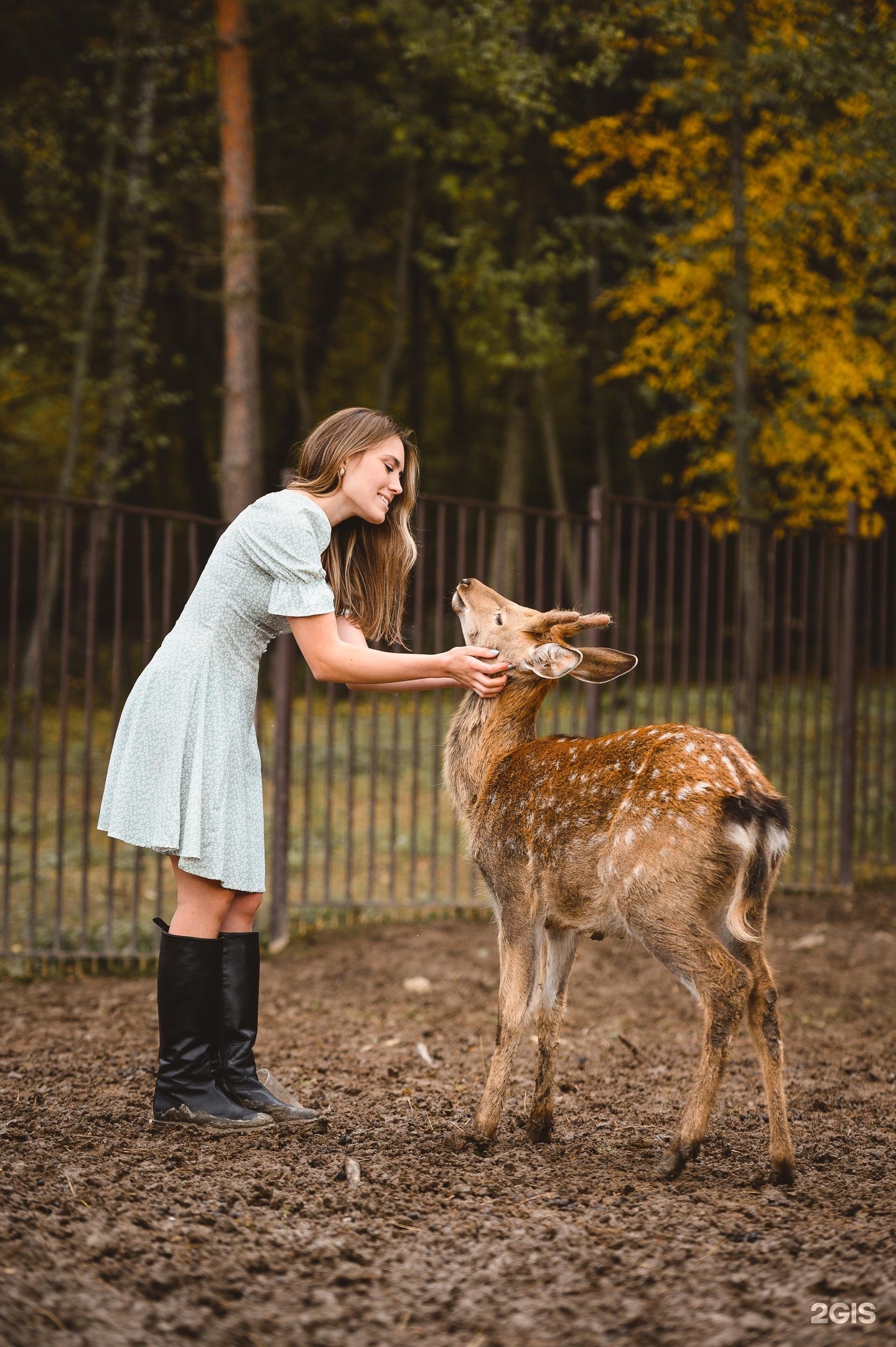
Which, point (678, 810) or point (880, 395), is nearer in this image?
point (678, 810)

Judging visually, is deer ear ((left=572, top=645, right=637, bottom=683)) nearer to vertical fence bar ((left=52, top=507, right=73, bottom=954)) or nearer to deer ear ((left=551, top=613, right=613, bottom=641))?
deer ear ((left=551, top=613, right=613, bottom=641))

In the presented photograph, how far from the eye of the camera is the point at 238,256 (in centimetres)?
1058

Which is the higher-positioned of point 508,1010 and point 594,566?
point 594,566

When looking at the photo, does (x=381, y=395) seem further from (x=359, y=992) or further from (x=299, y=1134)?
(x=299, y=1134)

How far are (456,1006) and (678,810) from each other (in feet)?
9.30

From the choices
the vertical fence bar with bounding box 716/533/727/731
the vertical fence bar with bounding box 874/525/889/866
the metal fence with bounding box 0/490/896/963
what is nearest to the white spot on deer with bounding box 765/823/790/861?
the metal fence with bounding box 0/490/896/963

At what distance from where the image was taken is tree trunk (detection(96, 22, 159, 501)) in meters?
13.4

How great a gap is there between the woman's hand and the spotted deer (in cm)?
15

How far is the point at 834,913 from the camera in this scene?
809cm

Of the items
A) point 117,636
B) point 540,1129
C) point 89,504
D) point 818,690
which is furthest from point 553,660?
point 818,690

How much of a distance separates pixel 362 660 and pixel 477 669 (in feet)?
1.11

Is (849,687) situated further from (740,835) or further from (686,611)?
(740,835)

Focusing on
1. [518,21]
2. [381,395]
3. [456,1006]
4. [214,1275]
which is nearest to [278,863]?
[456,1006]

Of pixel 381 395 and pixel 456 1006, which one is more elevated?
pixel 381 395
